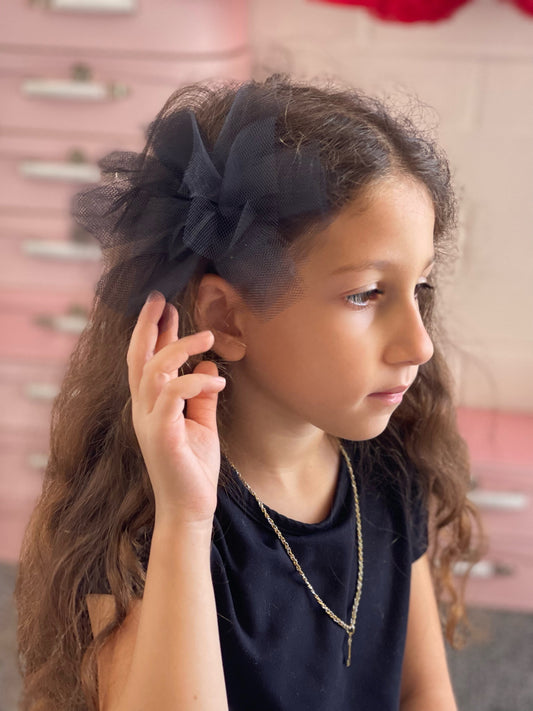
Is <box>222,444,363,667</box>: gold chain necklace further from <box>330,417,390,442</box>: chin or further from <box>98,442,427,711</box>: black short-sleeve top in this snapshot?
<box>330,417,390,442</box>: chin

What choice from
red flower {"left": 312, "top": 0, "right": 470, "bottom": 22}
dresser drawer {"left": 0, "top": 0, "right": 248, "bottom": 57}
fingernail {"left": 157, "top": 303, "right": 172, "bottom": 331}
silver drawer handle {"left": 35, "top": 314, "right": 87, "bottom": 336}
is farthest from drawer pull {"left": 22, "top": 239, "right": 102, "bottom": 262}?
fingernail {"left": 157, "top": 303, "right": 172, "bottom": 331}

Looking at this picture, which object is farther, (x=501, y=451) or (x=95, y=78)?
(x=501, y=451)

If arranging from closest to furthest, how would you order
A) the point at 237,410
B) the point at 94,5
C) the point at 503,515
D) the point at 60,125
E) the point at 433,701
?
the point at 237,410 < the point at 433,701 < the point at 94,5 < the point at 60,125 < the point at 503,515

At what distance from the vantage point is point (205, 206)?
68 centimetres

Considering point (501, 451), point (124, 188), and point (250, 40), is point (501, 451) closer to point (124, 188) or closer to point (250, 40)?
point (250, 40)

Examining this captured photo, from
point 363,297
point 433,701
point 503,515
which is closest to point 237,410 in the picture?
point 363,297

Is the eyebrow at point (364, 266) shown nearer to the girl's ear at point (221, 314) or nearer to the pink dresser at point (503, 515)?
the girl's ear at point (221, 314)

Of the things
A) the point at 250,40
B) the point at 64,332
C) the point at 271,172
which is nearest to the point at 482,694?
the point at 64,332

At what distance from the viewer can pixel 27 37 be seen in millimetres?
1437

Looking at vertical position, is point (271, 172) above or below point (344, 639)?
above

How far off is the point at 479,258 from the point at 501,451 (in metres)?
0.38

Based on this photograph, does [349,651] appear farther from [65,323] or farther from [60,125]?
[60,125]

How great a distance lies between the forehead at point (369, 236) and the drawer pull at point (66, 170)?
89cm

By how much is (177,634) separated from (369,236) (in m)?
0.35
